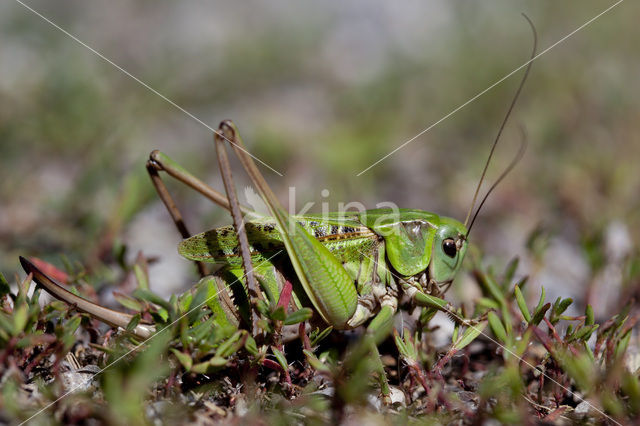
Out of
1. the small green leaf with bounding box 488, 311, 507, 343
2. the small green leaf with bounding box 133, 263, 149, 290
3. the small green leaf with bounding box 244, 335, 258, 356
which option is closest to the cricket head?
the small green leaf with bounding box 488, 311, 507, 343

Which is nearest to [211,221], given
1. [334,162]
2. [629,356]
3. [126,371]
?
[334,162]

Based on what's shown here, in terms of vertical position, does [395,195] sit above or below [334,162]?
below

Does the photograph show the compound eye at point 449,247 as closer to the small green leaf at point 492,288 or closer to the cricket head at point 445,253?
the cricket head at point 445,253

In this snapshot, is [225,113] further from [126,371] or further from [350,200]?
[126,371]

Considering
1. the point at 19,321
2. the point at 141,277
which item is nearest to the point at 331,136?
the point at 141,277

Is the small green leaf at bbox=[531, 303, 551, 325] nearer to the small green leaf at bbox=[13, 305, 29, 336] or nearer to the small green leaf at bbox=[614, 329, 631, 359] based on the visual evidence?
the small green leaf at bbox=[614, 329, 631, 359]

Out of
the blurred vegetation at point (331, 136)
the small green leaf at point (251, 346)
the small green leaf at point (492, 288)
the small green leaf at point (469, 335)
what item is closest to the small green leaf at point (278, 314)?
the small green leaf at point (251, 346)
